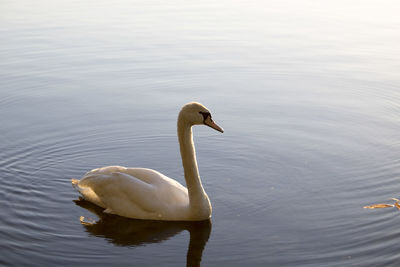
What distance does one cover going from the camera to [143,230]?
26.8 ft

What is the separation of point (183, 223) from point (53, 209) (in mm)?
1649

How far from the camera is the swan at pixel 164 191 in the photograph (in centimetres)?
830

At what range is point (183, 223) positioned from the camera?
8.32 metres

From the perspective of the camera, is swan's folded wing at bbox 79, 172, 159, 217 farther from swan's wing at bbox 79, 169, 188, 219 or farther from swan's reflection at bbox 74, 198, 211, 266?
swan's reflection at bbox 74, 198, 211, 266

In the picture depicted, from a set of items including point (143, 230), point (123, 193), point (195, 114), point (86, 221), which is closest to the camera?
point (143, 230)

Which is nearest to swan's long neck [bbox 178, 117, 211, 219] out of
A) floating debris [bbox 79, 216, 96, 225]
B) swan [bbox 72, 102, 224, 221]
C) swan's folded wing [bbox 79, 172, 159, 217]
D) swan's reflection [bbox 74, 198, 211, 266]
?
swan [bbox 72, 102, 224, 221]

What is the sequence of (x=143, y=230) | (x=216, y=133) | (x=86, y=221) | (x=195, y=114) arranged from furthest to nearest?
(x=216, y=133) < (x=86, y=221) < (x=195, y=114) < (x=143, y=230)

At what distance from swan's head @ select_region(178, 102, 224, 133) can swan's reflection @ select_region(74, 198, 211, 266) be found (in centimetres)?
120

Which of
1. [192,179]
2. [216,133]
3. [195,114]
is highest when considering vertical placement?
[195,114]

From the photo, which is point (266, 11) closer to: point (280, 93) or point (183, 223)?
point (280, 93)

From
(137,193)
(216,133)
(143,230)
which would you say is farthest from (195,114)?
(216,133)

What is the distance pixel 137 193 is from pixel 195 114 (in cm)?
119

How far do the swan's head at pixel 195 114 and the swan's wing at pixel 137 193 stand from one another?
0.83 metres

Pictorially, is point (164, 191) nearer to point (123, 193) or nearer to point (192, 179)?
point (192, 179)
